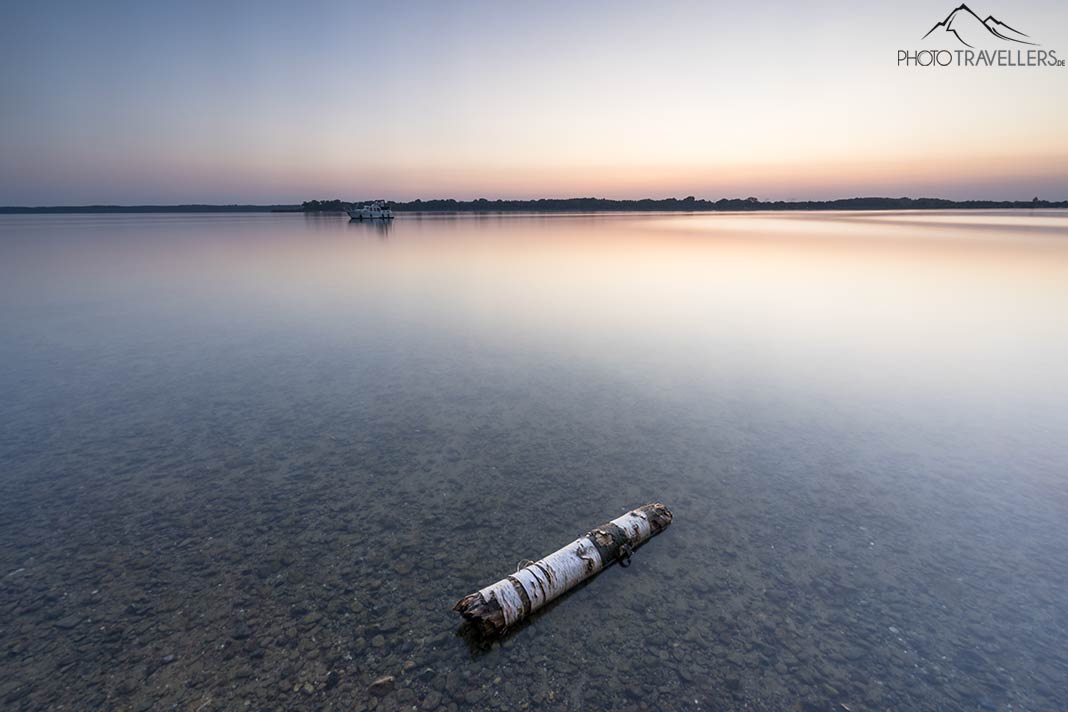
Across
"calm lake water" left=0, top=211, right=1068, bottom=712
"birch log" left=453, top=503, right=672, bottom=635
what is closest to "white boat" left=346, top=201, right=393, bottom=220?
"calm lake water" left=0, top=211, right=1068, bottom=712

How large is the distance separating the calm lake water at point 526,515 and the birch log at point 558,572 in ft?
0.82

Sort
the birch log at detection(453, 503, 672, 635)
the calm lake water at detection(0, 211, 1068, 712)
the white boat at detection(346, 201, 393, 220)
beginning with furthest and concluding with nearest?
the white boat at detection(346, 201, 393, 220) → the birch log at detection(453, 503, 672, 635) → the calm lake water at detection(0, 211, 1068, 712)

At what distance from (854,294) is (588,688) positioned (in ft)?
89.7

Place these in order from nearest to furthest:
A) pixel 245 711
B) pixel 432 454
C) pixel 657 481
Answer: pixel 245 711
pixel 657 481
pixel 432 454

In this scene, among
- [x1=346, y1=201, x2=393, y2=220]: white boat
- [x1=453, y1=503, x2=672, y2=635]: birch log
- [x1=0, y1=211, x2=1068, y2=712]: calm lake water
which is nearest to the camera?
[x1=0, y1=211, x2=1068, y2=712]: calm lake water

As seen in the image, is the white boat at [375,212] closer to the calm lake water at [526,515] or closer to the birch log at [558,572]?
the calm lake water at [526,515]

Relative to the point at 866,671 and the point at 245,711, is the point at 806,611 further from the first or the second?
the point at 245,711

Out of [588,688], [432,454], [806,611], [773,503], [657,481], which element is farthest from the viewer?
[432,454]

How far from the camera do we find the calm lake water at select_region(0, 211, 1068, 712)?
453 centimetres

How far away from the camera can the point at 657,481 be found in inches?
310

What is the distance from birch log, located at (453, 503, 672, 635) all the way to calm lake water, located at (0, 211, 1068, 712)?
0.25m

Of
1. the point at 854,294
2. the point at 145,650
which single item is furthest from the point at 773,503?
the point at 854,294

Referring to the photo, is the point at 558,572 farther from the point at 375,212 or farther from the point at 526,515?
the point at 375,212

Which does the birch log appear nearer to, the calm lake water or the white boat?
the calm lake water
